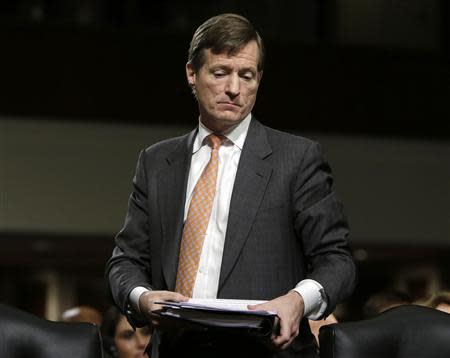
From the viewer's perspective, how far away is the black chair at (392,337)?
222 cm

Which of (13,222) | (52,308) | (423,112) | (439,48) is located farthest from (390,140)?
(52,308)

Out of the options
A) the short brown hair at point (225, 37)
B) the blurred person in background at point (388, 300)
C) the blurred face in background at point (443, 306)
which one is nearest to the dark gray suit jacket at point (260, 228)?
the short brown hair at point (225, 37)

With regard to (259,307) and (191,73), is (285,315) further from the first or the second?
(191,73)

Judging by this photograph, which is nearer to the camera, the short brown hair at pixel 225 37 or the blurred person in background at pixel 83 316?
the short brown hair at pixel 225 37

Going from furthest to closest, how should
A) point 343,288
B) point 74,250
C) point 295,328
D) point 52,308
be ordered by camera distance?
1. point 52,308
2. point 74,250
3. point 343,288
4. point 295,328

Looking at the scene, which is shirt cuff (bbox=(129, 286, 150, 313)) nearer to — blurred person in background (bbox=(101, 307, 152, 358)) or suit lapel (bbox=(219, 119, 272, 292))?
suit lapel (bbox=(219, 119, 272, 292))

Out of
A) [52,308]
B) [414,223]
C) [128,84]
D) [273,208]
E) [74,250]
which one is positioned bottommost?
[52,308]

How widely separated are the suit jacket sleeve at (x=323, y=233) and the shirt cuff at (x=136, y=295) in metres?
0.38

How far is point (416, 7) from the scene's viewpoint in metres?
8.52

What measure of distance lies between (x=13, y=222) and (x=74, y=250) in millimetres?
1767

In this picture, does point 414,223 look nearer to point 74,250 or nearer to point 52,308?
point 74,250

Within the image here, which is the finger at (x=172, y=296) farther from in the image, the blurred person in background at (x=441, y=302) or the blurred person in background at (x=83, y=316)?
the blurred person in background at (x=83, y=316)

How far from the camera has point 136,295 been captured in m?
2.35

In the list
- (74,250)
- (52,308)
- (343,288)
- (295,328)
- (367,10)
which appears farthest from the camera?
(52,308)
